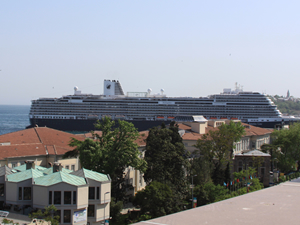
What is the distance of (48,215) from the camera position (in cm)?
2234

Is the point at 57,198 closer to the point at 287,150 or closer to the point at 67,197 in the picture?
the point at 67,197

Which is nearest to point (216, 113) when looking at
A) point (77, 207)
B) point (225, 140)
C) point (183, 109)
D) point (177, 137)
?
point (183, 109)

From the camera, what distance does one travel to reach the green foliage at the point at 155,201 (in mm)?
29812

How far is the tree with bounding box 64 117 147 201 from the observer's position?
97.3 ft

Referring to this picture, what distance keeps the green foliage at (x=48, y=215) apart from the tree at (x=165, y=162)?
504 inches

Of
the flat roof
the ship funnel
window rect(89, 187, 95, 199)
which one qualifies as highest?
the ship funnel

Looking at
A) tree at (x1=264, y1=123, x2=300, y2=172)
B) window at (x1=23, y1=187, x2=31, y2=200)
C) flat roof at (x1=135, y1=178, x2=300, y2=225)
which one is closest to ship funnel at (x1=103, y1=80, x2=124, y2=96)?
tree at (x1=264, y1=123, x2=300, y2=172)

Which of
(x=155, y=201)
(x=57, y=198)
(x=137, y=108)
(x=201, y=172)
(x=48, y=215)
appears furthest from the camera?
(x=137, y=108)

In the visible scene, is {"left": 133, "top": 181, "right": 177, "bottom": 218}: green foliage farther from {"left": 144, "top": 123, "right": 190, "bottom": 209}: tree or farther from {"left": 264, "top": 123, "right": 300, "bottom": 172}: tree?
{"left": 264, "top": 123, "right": 300, "bottom": 172}: tree

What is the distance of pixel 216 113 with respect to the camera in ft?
446

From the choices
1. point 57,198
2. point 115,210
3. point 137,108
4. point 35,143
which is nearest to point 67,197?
point 57,198

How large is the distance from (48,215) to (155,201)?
9.69 m

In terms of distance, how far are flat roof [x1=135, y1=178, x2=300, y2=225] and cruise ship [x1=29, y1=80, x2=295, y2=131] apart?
11245 centimetres

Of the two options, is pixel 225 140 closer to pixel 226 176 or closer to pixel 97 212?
pixel 226 176
